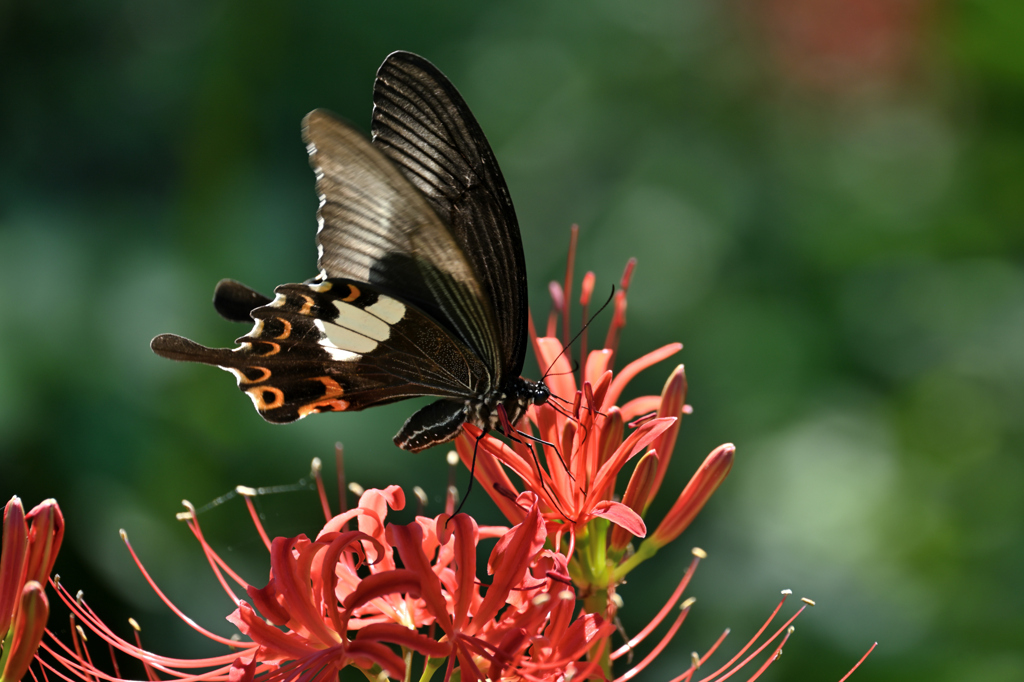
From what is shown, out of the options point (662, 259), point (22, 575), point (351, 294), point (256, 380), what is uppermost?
point (662, 259)

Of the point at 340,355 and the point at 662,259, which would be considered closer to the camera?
the point at 340,355

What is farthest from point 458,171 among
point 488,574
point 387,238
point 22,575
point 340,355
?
point 22,575

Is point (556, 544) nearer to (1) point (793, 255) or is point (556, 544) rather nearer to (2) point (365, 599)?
(2) point (365, 599)

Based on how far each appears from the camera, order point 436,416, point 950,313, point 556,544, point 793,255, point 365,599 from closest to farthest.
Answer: point 365,599
point 556,544
point 436,416
point 950,313
point 793,255

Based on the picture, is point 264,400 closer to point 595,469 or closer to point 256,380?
point 256,380

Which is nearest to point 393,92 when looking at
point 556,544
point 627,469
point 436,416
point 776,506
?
point 436,416

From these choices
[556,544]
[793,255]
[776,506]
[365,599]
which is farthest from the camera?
[793,255]
